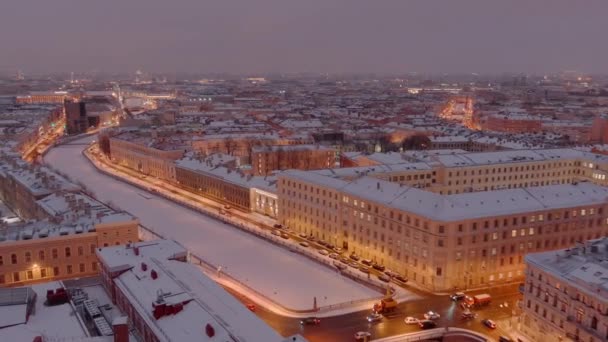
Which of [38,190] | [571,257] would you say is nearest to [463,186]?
[571,257]

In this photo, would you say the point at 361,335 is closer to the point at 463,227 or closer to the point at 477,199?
the point at 463,227

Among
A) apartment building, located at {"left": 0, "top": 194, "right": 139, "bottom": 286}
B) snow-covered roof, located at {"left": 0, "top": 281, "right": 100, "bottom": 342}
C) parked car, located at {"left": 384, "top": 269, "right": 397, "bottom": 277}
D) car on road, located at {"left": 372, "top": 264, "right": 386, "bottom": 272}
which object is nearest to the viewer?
snow-covered roof, located at {"left": 0, "top": 281, "right": 100, "bottom": 342}

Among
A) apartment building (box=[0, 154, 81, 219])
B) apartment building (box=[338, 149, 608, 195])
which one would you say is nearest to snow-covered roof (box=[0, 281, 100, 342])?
apartment building (box=[0, 154, 81, 219])

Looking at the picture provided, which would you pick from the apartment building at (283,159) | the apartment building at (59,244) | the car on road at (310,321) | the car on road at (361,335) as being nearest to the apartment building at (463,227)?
the car on road at (361,335)

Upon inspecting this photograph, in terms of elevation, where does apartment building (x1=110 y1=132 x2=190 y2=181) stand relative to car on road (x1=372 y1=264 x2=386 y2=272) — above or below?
above

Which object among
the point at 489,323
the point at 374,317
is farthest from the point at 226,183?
the point at 489,323

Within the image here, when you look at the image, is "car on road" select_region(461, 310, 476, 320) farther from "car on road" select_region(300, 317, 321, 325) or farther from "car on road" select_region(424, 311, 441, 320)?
"car on road" select_region(300, 317, 321, 325)
